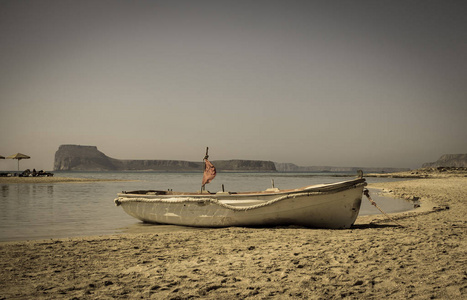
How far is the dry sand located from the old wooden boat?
0.96 metres

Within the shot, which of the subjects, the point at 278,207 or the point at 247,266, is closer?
the point at 247,266

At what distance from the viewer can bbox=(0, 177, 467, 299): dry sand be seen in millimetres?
4340

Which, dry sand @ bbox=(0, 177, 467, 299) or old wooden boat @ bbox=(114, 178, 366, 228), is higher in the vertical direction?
old wooden boat @ bbox=(114, 178, 366, 228)

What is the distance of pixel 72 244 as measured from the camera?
7859mm

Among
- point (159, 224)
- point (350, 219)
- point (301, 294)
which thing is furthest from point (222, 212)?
point (301, 294)

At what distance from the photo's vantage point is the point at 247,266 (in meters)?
5.57

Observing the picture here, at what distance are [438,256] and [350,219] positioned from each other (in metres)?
3.76

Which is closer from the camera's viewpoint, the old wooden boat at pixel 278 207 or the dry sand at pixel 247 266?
the dry sand at pixel 247 266

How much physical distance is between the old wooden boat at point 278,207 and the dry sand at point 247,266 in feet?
3.15

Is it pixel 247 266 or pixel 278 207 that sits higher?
pixel 278 207

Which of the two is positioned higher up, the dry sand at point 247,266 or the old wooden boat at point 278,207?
the old wooden boat at point 278,207

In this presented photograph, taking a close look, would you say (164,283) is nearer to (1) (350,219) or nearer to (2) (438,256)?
(2) (438,256)

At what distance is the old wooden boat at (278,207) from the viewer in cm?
926

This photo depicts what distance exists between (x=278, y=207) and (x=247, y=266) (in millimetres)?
4089
